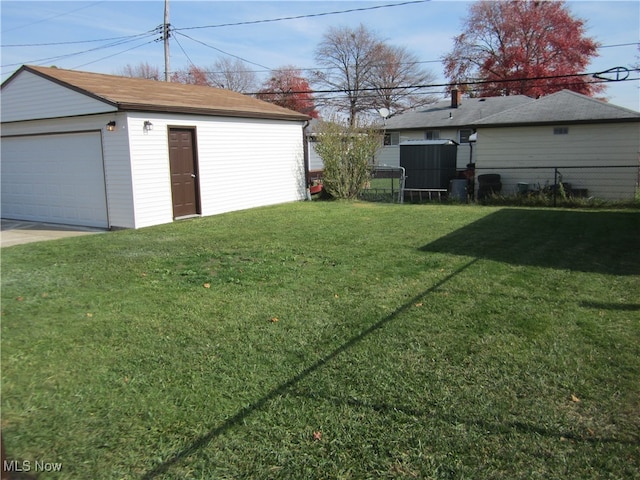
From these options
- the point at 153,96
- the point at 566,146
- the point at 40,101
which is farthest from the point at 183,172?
the point at 566,146

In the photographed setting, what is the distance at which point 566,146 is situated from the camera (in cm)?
1558

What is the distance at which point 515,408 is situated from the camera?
3000 mm

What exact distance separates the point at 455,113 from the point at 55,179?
71.0 feet

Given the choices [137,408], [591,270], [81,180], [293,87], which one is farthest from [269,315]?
[293,87]

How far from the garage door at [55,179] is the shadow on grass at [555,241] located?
821cm

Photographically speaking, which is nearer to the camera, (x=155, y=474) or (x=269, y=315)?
(x=155, y=474)

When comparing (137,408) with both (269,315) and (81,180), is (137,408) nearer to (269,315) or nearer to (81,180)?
(269,315)

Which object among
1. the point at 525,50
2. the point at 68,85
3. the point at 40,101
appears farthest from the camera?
the point at 525,50

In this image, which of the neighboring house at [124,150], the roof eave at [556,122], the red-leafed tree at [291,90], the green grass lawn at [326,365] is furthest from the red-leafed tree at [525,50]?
the green grass lawn at [326,365]

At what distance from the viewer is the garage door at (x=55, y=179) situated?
11328mm

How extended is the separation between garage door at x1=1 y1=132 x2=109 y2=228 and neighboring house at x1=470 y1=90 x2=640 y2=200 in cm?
1211

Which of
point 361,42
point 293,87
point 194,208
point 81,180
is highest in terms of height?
point 361,42

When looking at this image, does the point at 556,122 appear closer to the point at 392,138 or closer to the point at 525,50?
the point at 392,138

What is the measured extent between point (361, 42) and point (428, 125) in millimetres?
20286
